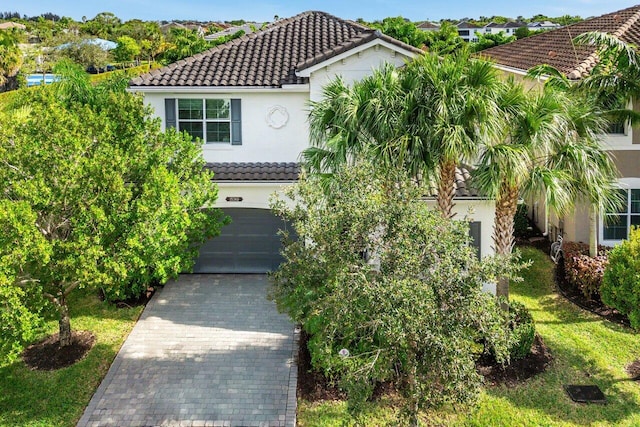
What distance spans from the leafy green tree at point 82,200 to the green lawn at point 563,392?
5.25m

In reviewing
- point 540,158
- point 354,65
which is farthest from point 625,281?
point 354,65

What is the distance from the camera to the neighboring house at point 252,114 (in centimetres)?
1841

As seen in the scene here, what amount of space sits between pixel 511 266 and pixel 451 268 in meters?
1.29

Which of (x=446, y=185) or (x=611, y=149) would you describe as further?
(x=611, y=149)

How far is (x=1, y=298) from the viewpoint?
11.1m

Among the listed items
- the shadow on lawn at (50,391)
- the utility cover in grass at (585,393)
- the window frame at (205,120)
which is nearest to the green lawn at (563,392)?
the utility cover in grass at (585,393)

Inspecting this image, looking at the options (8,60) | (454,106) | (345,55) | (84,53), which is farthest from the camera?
(84,53)

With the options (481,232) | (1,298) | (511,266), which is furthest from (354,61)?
(1,298)

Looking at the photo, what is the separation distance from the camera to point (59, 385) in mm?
13414

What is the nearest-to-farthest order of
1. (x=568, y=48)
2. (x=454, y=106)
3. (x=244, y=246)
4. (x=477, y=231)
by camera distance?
(x=454, y=106) < (x=477, y=231) < (x=244, y=246) < (x=568, y=48)

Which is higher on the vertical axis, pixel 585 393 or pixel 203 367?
pixel 203 367

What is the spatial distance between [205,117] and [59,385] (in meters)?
9.68

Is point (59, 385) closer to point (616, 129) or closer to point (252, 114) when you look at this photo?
point (252, 114)

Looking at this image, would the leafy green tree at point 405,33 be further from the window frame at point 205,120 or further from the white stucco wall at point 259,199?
the white stucco wall at point 259,199
